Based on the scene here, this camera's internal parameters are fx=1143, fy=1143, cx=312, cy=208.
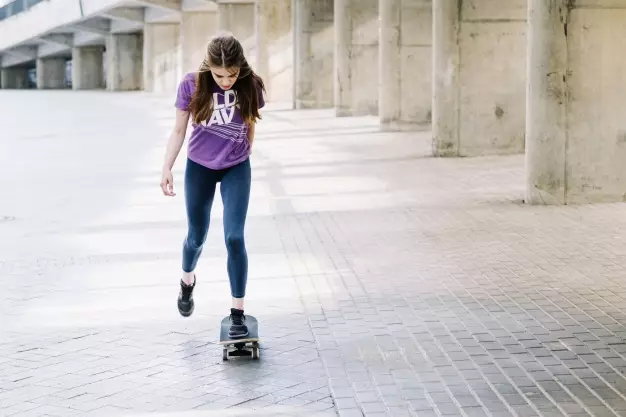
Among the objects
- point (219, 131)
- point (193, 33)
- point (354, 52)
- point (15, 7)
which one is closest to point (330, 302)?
point (219, 131)

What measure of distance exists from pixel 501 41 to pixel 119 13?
34713mm

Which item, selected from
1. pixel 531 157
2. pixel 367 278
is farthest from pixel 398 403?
pixel 531 157

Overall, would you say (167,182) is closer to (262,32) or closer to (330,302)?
(330,302)

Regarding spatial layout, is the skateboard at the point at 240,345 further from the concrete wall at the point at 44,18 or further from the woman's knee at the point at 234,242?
the concrete wall at the point at 44,18

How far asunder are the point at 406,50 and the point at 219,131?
16.8 meters

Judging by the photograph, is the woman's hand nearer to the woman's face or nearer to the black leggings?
the black leggings

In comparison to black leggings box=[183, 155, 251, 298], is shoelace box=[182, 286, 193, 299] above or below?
below

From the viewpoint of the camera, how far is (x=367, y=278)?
319 inches

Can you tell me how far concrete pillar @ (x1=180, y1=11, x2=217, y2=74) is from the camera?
4370cm

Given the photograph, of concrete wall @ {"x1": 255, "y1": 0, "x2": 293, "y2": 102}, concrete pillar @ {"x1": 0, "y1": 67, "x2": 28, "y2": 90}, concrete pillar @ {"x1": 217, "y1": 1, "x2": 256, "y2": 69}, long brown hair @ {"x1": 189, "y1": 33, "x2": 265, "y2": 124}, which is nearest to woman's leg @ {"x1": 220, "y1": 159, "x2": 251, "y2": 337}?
long brown hair @ {"x1": 189, "y1": 33, "x2": 265, "y2": 124}

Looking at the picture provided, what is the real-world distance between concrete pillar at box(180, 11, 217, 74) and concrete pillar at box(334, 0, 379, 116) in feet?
52.6

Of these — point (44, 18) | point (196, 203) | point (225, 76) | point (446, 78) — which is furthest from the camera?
point (44, 18)

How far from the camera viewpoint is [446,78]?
16922 mm

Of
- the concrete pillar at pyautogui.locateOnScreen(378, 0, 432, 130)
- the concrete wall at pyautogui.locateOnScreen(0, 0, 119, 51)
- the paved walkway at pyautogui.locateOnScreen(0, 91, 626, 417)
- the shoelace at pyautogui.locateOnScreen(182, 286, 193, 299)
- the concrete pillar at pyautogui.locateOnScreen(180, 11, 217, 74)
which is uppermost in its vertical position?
the concrete wall at pyautogui.locateOnScreen(0, 0, 119, 51)
